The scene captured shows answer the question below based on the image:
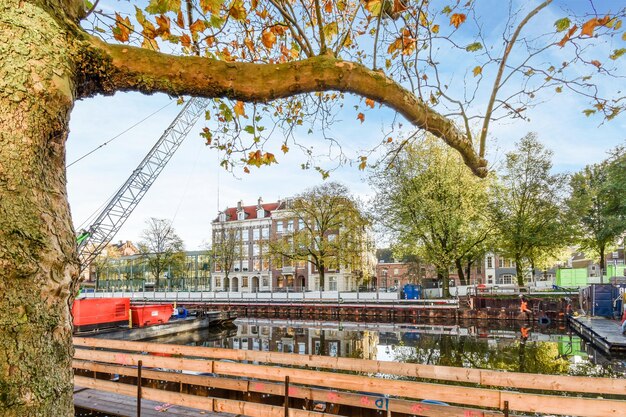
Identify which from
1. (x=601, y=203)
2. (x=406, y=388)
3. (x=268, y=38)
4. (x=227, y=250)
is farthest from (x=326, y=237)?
(x=268, y=38)

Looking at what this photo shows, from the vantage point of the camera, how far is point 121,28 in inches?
155

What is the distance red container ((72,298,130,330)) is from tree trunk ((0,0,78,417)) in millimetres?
18653

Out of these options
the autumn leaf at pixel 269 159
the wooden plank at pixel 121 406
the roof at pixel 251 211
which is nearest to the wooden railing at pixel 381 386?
the wooden plank at pixel 121 406

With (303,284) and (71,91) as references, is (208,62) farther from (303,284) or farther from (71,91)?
(303,284)

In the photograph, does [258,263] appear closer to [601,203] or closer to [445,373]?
[601,203]

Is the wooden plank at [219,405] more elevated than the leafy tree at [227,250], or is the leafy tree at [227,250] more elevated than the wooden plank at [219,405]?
the leafy tree at [227,250]

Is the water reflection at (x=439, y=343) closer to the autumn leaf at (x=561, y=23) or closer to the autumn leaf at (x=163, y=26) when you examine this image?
the autumn leaf at (x=561, y=23)

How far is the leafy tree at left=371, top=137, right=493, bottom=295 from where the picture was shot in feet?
102

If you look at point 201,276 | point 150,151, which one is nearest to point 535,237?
point 150,151

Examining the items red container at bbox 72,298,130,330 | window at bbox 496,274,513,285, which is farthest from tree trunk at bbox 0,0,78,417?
window at bbox 496,274,513,285

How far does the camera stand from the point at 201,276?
6738cm

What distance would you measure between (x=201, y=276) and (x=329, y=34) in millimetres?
66728

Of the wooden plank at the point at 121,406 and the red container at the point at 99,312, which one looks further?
the red container at the point at 99,312

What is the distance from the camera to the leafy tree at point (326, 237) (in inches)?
1646
